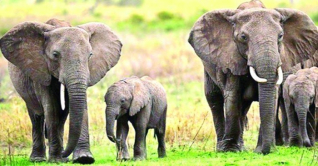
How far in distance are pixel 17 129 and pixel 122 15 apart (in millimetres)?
33483

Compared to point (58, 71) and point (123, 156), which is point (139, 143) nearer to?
point (123, 156)

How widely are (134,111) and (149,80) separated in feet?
4.17

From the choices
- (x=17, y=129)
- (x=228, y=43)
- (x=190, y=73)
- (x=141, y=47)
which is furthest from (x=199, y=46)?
(x=141, y=47)

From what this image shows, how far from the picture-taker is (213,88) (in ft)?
49.5

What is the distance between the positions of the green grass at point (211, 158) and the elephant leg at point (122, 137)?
0.51 feet

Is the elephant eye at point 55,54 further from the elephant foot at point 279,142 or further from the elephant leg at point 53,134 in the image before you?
the elephant foot at point 279,142

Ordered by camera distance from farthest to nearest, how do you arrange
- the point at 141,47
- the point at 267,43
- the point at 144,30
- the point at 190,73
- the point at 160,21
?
the point at 160,21 < the point at 144,30 < the point at 141,47 < the point at 190,73 < the point at 267,43

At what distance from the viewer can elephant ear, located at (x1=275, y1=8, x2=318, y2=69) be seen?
543 inches

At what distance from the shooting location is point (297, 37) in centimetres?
1400

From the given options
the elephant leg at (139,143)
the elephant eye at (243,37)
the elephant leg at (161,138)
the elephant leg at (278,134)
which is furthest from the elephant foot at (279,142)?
the elephant leg at (139,143)

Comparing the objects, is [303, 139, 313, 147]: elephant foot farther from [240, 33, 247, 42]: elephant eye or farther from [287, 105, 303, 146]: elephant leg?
[240, 33, 247, 42]: elephant eye

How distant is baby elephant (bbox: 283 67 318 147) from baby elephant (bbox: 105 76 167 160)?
2.23 m

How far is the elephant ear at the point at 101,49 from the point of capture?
13.0m

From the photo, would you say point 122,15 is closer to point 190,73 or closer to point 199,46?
point 190,73
